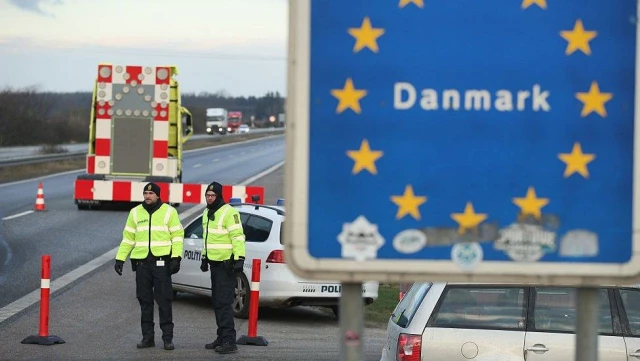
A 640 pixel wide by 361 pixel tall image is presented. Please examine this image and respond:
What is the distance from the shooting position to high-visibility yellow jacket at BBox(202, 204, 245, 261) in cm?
1319

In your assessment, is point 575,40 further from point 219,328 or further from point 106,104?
point 106,104

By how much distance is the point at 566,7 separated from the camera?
10.1 feet

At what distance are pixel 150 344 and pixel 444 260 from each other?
10.4m

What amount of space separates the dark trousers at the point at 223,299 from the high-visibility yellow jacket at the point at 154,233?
1.64 feet

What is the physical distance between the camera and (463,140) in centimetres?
307

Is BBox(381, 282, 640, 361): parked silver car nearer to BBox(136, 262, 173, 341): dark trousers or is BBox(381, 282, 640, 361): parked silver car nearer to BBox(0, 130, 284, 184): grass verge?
BBox(136, 262, 173, 341): dark trousers

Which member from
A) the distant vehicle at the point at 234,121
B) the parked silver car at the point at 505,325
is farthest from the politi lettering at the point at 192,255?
the distant vehicle at the point at 234,121

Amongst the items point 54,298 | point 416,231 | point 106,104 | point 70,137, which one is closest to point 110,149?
point 106,104

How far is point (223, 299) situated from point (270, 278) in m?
2.41

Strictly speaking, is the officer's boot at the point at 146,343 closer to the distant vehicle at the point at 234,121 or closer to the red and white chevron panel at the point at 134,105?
the red and white chevron panel at the point at 134,105

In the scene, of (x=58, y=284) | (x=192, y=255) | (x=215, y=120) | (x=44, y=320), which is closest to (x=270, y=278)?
(x=192, y=255)

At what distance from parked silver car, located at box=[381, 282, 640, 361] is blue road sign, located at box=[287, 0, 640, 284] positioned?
219 inches

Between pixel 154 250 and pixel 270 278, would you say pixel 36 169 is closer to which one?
pixel 270 278

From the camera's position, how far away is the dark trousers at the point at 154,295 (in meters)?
13.1
